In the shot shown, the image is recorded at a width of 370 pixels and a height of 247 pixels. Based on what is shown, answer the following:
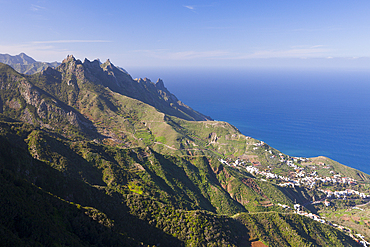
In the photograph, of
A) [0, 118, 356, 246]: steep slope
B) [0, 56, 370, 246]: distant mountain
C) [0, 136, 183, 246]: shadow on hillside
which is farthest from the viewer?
[0, 136, 183, 246]: shadow on hillside

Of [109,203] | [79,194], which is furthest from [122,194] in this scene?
[79,194]

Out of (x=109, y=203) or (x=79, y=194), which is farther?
(x=109, y=203)

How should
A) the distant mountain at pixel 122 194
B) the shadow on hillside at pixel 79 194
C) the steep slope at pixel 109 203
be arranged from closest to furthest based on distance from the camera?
the steep slope at pixel 109 203 → the distant mountain at pixel 122 194 → the shadow on hillside at pixel 79 194

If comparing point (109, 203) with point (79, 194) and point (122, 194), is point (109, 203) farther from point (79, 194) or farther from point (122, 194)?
point (122, 194)

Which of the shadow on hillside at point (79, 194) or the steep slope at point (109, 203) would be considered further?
the shadow on hillside at point (79, 194)

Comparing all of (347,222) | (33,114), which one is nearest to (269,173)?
(347,222)

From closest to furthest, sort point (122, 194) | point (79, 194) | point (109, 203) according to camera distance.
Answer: point (79, 194), point (109, 203), point (122, 194)

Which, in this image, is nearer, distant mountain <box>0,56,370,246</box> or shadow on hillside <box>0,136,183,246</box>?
distant mountain <box>0,56,370,246</box>

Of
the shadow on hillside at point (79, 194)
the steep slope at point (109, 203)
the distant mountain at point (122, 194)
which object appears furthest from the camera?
the shadow on hillside at point (79, 194)

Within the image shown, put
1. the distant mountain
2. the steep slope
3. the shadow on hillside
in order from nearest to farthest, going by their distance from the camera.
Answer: the steep slope, the distant mountain, the shadow on hillside

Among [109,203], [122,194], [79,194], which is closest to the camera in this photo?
[79,194]

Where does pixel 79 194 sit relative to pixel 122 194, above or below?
above
